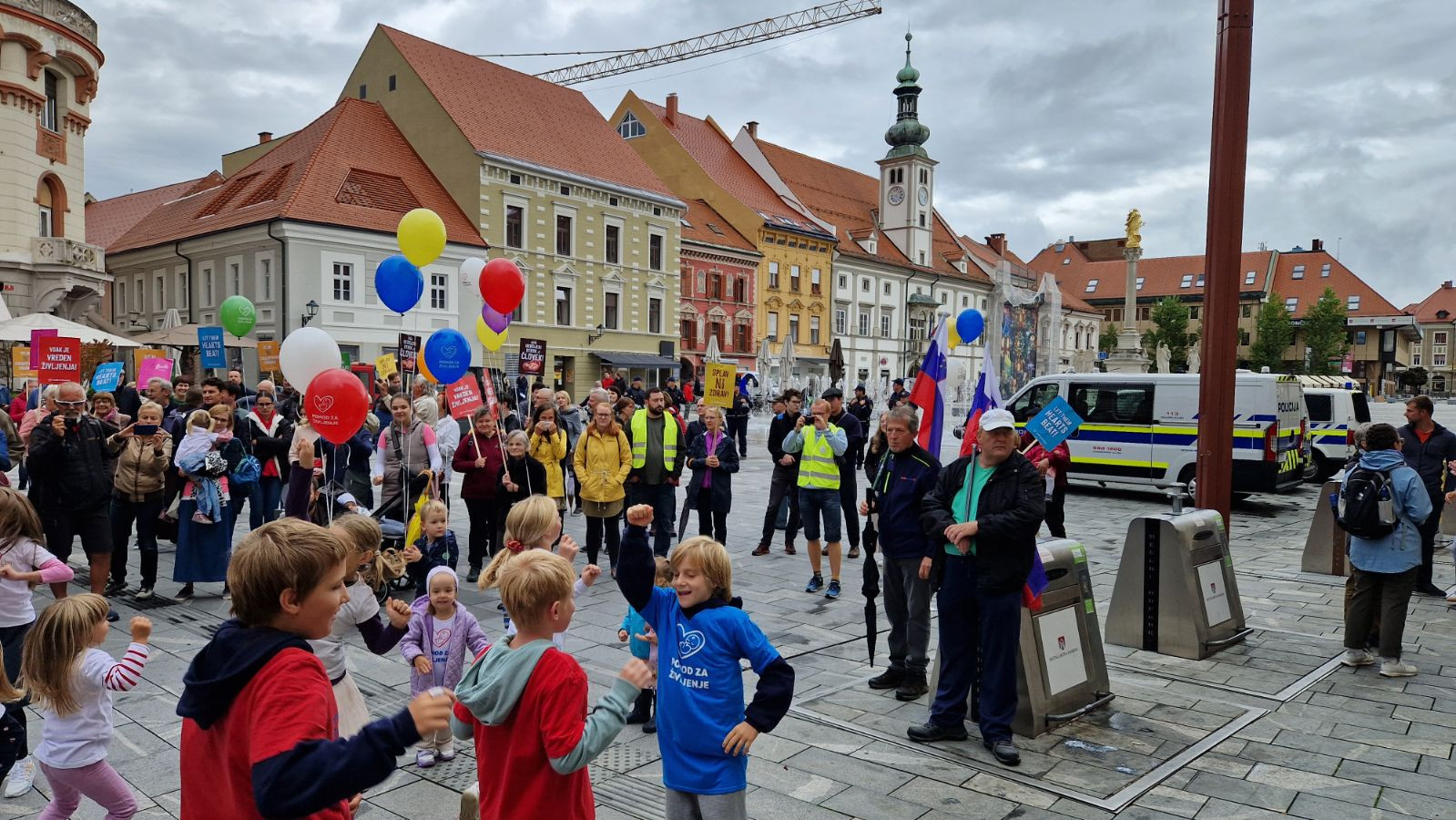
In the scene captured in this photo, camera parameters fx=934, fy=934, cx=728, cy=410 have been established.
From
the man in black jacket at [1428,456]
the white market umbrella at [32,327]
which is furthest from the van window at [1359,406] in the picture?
the white market umbrella at [32,327]

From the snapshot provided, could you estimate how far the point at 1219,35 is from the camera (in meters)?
7.41

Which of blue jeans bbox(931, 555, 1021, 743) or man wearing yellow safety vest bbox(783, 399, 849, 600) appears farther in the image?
man wearing yellow safety vest bbox(783, 399, 849, 600)

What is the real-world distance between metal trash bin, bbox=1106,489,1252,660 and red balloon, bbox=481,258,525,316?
251 inches

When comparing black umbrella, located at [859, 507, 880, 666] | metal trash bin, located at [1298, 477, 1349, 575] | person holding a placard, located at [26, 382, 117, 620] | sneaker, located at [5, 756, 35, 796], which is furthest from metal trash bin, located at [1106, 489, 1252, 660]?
person holding a placard, located at [26, 382, 117, 620]

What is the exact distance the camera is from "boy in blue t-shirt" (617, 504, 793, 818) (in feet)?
10.6

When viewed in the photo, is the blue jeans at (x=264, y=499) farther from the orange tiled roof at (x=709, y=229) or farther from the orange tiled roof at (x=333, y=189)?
the orange tiled roof at (x=709, y=229)

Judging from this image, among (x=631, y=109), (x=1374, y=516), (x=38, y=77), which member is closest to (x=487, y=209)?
(x=38, y=77)

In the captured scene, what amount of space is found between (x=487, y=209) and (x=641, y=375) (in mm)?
10662

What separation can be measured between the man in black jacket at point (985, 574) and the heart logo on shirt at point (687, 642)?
2110 millimetres

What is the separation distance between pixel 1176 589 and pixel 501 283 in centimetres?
694

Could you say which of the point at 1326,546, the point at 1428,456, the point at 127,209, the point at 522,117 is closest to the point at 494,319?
the point at 1326,546

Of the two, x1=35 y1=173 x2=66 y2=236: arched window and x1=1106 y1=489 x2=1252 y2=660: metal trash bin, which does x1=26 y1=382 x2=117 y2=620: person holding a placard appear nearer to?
x1=1106 y1=489 x2=1252 y2=660: metal trash bin

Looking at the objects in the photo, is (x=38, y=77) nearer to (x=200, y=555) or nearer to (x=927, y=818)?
(x=200, y=555)

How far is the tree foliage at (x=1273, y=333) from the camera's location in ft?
256
